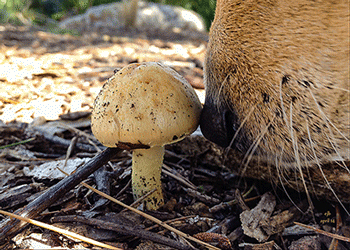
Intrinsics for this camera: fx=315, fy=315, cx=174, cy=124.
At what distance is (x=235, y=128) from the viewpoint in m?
1.52

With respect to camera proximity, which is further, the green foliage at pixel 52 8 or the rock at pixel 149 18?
the rock at pixel 149 18

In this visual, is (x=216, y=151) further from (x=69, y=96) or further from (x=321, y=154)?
(x=69, y=96)

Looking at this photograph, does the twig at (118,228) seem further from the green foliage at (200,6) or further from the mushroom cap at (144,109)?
the green foliage at (200,6)

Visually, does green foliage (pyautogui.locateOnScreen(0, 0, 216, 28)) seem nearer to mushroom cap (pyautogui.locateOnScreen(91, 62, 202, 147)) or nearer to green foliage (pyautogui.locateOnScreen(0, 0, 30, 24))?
green foliage (pyautogui.locateOnScreen(0, 0, 30, 24))

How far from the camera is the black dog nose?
151cm

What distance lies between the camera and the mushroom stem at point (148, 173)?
5.57 feet

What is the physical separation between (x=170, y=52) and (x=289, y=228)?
425 cm

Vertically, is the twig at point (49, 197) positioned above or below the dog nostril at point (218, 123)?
below

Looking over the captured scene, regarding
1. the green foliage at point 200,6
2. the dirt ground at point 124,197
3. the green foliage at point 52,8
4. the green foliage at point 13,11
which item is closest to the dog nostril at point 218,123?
the dirt ground at point 124,197

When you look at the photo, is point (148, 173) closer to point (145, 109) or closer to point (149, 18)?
point (145, 109)

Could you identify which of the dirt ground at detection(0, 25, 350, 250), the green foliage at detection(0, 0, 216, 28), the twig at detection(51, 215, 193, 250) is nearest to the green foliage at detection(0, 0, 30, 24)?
the green foliage at detection(0, 0, 216, 28)

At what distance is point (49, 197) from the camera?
59.4 inches

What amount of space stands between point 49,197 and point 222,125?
2.95 feet

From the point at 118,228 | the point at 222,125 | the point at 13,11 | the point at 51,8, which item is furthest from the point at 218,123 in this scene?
the point at 51,8
